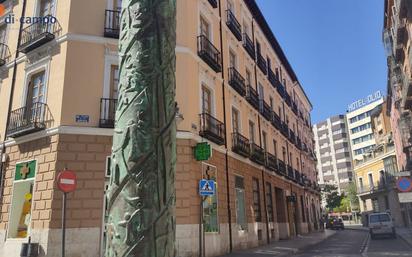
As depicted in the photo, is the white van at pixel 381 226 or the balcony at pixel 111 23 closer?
the balcony at pixel 111 23

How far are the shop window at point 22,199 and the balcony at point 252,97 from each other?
12314mm

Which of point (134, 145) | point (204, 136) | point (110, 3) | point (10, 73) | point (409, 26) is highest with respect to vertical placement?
point (409, 26)

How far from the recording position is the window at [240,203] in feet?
58.3

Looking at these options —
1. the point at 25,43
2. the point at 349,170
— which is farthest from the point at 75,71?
the point at 349,170

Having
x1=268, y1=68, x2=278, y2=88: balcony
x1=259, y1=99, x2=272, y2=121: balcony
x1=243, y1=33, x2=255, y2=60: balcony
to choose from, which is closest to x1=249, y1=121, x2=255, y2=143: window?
x1=259, y1=99, x2=272, y2=121: balcony

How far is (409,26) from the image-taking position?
24234 millimetres

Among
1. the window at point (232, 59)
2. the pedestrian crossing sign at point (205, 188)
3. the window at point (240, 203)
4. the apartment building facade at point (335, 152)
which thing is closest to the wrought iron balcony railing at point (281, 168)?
the window at point (240, 203)

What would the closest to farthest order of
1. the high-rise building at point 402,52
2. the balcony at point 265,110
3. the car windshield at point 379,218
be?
1. the balcony at point 265,110
2. the high-rise building at point 402,52
3. the car windshield at point 379,218

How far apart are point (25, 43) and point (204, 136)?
809 cm

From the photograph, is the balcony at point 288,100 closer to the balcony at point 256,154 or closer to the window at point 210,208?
the balcony at point 256,154

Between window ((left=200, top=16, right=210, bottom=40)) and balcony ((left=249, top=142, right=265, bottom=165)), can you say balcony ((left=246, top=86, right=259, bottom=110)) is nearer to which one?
balcony ((left=249, top=142, right=265, bottom=165))

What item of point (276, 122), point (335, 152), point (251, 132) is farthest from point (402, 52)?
point (335, 152)

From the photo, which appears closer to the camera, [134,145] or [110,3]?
[134,145]

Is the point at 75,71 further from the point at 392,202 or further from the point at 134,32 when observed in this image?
the point at 392,202
